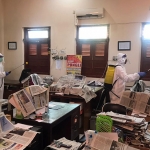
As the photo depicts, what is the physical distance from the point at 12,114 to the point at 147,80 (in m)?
3.49

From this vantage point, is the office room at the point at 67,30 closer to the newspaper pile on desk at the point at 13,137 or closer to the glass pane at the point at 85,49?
the glass pane at the point at 85,49

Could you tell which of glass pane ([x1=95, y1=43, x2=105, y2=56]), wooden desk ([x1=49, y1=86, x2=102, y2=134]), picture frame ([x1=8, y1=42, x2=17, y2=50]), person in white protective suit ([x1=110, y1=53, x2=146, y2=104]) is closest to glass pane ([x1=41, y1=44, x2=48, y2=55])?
picture frame ([x1=8, y1=42, x2=17, y2=50])

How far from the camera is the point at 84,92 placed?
4047 mm

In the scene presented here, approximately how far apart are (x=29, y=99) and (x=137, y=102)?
154 cm

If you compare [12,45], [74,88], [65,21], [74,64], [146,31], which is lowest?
[74,88]

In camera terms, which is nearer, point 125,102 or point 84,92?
point 125,102

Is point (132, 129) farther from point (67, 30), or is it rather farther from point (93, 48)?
point (67, 30)

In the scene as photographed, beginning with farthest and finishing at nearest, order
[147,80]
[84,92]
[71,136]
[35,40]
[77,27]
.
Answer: [35,40] < [77,27] < [147,80] < [84,92] < [71,136]

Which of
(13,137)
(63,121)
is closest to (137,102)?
(63,121)

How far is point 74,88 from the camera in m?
4.09

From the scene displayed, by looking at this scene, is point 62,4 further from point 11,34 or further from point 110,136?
point 110,136

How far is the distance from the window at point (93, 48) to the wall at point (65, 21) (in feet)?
0.45

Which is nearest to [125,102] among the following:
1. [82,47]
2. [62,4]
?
[82,47]

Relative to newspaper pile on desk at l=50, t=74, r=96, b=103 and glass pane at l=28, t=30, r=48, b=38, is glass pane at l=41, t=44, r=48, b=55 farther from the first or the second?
newspaper pile on desk at l=50, t=74, r=96, b=103
